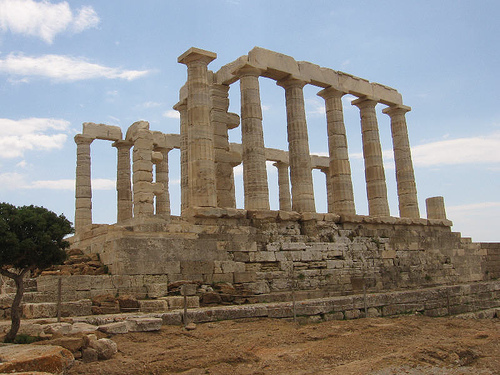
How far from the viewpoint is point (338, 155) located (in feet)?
77.5

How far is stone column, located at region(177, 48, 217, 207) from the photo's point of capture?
18453 millimetres

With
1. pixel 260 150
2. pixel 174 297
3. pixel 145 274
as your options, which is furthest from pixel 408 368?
pixel 260 150

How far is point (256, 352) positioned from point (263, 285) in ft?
21.8

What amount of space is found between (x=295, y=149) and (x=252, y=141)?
2351mm

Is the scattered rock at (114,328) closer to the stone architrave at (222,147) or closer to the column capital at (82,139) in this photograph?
the stone architrave at (222,147)

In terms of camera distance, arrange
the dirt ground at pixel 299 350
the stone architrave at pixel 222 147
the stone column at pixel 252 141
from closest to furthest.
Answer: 1. the dirt ground at pixel 299 350
2. the stone column at pixel 252 141
3. the stone architrave at pixel 222 147

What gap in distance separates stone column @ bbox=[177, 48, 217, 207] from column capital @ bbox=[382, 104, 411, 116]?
11811 mm

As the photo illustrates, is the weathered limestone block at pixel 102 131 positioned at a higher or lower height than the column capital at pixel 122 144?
higher

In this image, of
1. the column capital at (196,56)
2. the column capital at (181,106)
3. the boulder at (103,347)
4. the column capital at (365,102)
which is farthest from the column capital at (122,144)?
the boulder at (103,347)

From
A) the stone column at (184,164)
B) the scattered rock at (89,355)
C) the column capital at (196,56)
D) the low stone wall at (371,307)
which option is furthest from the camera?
the stone column at (184,164)

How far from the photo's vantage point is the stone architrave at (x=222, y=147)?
67.8 feet

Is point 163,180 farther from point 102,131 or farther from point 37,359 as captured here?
point 37,359

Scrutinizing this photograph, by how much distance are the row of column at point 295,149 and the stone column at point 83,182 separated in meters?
6.87

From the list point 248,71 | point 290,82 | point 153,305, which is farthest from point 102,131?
point 153,305
